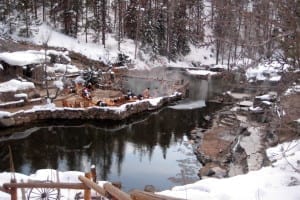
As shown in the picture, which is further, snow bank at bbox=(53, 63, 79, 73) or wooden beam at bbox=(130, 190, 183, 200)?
snow bank at bbox=(53, 63, 79, 73)

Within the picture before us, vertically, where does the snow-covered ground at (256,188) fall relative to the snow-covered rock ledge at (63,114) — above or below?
above

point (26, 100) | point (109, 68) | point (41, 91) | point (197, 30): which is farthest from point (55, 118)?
point (197, 30)

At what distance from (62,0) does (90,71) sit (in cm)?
1715

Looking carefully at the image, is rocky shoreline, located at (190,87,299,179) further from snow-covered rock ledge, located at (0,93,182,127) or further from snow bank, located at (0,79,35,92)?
snow bank, located at (0,79,35,92)

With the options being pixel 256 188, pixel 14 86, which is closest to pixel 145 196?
pixel 256 188

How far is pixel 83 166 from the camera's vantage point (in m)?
15.0

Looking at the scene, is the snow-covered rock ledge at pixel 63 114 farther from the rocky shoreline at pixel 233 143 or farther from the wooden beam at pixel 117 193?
the wooden beam at pixel 117 193

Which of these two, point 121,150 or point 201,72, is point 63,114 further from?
point 201,72

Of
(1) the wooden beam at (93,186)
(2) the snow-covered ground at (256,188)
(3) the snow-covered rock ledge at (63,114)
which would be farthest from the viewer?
(3) the snow-covered rock ledge at (63,114)

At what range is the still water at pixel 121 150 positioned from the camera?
14.7 m

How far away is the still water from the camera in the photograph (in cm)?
1471

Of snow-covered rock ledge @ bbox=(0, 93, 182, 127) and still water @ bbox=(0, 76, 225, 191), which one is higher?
snow-covered rock ledge @ bbox=(0, 93, 182, 127)

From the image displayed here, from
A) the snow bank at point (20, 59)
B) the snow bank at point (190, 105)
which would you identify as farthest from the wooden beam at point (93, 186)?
the snow bank at point (20, 59)

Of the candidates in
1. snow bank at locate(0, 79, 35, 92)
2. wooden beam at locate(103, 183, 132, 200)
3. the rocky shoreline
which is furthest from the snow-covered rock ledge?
wooden beam at locate(103, 183, 132, 200)
